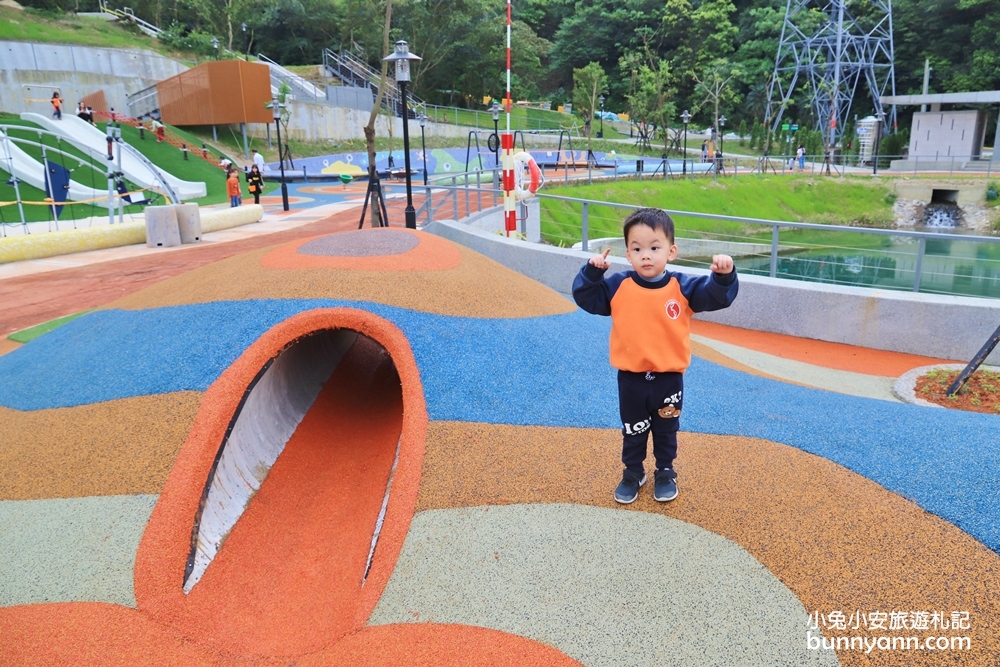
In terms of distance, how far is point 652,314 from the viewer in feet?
11.9

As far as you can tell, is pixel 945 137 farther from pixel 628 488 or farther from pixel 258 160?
pixel 628 488

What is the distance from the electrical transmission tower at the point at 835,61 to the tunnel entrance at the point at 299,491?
4868 centimetres

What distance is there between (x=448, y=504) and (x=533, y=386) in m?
1.49

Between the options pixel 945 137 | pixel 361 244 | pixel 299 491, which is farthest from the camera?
pixel 945 137

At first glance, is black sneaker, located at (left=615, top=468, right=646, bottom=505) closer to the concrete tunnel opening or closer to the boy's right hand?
the boy's right hand

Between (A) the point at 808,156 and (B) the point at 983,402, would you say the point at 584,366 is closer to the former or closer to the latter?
(B) the point at 983,402

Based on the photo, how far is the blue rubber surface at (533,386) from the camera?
14.5 ft

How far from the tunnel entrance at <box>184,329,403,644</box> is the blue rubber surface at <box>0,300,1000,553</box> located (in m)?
0.63

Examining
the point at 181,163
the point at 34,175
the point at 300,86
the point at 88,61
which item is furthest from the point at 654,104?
the point at 34,175

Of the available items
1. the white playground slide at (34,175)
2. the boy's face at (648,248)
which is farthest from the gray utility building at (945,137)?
the boy's face at (648,248)

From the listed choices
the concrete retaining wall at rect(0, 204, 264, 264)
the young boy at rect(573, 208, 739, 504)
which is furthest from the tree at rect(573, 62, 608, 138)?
the young boy at rect(573, 208, 739, 504)

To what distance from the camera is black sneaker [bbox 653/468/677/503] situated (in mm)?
3986

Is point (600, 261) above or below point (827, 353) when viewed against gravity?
above

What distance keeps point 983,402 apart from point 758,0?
68664mm
